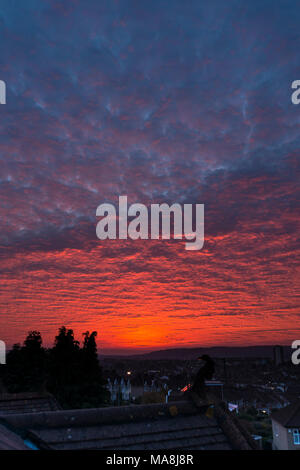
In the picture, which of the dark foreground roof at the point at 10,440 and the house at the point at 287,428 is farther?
the house at the point at 287,428

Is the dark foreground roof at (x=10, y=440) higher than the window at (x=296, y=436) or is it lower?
higher

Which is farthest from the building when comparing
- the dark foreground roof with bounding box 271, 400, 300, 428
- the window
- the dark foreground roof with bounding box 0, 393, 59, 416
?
the dark foreground roof with bounding box 0, 393, 59, 416

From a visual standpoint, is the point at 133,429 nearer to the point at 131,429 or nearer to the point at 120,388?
the point at 131,429

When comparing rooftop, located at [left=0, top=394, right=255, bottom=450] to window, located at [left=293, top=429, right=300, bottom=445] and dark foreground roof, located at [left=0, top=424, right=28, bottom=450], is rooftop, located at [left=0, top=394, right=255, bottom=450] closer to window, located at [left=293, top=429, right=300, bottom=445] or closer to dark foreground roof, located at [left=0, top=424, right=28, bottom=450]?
dark foreground roof, located at [left=0, top=424, right=28, bottom=450]

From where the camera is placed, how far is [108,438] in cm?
746

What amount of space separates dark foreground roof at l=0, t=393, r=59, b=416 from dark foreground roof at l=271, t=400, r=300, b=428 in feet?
115

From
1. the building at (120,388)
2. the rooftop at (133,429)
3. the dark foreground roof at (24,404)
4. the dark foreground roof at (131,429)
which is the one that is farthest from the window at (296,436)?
the building at (120,388)

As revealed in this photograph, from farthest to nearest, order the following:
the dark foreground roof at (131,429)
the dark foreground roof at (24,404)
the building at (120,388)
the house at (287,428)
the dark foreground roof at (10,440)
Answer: the building at (120,388) < the house at (287,428) < the dark foreground roof at (24,404) < the dark foreground roof at (131,429) < the dark foreground roof at (10,440)

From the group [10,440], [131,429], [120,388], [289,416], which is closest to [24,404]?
[131,429]

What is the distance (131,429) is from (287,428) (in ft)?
132

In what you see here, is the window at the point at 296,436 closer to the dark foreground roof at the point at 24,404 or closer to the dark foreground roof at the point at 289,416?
the dark foreground roof at the point at 289,416

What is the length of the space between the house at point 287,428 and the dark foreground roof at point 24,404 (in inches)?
1383

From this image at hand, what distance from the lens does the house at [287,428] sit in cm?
4000
